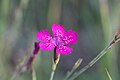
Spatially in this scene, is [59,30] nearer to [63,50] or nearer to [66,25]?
[63,50]

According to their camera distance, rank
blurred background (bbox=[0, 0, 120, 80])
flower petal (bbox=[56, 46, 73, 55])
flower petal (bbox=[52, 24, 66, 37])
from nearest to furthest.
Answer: flower petal (bbox=[56, 46, 73, 55]) < flower petal (bbox=[52, 24, 66, 37]) < blurred background (bbox=[0, 0, 120, 80])

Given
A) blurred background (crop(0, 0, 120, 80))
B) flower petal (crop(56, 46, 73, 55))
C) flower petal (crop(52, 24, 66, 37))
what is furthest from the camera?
blurred background (crop(0, 0, 120, 80))

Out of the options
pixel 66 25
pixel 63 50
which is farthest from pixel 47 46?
pixel 66 25

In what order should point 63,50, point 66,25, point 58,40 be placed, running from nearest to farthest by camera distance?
point 63,50
point 58,40
point 66,25

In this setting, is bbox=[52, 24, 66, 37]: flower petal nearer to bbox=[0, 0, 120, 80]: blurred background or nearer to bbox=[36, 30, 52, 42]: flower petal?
bbox=[36, 30, 52, 42]: flower petal

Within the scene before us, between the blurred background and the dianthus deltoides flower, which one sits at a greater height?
the dianthus deltoides flower

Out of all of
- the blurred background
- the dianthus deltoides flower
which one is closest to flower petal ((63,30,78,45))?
the dianthus deltoides flower

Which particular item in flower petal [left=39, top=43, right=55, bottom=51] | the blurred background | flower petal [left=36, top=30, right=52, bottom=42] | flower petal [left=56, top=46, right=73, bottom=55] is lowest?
the blurred background

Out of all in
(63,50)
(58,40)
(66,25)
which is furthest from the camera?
(66,25)
